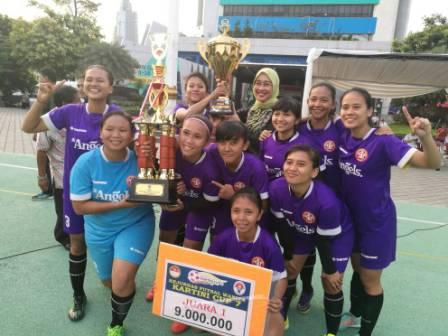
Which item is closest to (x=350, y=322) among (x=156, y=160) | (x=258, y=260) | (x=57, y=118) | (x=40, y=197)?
(x=258, y=260)

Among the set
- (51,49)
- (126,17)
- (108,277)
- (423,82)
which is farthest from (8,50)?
(126,17)

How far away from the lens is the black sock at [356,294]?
258 centimetres

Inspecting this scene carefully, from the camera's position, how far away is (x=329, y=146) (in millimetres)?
2441

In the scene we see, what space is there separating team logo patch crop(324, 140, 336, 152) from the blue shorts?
133cm

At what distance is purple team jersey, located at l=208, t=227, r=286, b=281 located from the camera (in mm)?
2223

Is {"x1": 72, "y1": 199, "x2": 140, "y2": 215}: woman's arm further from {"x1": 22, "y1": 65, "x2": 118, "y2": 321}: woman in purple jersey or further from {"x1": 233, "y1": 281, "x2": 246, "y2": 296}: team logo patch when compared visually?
{"x1": 233, "y1": 281, "x2": 246, "y2": 296}: team logo patch

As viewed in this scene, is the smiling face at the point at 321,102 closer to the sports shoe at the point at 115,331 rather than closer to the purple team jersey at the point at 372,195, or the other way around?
the purple team jersey at the point at 372,195

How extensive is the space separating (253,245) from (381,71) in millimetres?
7998

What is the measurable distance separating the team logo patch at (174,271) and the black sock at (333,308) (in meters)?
0.99

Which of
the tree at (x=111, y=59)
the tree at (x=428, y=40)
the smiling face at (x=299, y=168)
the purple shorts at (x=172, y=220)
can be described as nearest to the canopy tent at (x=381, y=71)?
the purple shorts at (x=172, y=220)

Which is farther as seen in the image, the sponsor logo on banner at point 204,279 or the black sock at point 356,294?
the black sock at point 356,294

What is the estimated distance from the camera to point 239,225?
219 centimetres

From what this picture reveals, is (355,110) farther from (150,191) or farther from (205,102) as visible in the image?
(150,191)

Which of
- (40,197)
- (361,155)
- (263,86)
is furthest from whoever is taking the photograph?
(40,197)
